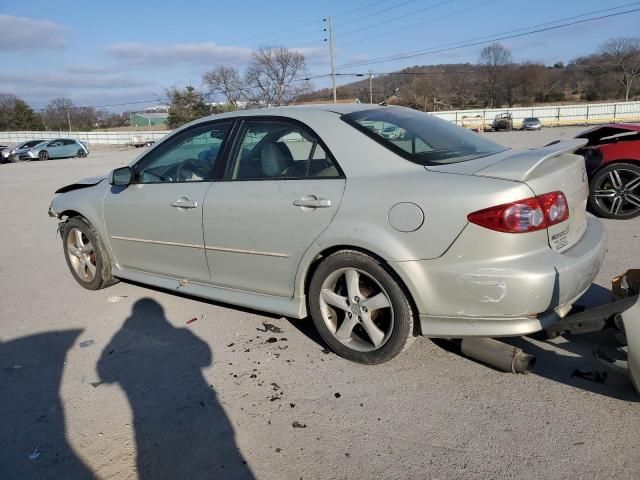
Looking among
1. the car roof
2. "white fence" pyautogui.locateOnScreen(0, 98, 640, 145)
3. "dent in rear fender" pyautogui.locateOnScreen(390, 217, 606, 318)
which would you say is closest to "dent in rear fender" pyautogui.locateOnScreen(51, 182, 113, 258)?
the car roof

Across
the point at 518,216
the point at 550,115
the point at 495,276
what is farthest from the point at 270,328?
the point at 550,115

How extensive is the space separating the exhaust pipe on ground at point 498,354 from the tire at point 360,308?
42 centimetres

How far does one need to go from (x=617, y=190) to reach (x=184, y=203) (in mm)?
5784

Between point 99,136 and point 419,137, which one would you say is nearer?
point 419,137

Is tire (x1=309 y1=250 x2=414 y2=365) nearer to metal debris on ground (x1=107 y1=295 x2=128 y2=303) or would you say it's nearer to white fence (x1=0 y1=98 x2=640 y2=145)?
metal debris on ground (x1=107 y1=295 x2=128 y2=303)

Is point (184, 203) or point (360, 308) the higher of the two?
point (184, 203)

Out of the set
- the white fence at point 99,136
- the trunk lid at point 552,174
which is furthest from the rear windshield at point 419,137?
the white fence at point 99,136

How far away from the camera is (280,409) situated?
293 centimetres

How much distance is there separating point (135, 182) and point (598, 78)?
90733 millimetres

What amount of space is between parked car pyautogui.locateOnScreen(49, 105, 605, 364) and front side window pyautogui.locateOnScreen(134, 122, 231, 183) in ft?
0.04

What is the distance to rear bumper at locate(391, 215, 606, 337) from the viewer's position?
2.72 meters

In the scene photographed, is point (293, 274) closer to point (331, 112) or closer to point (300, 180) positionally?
point (300, 180)

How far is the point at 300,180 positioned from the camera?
339cm

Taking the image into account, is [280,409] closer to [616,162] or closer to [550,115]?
[616,162]
